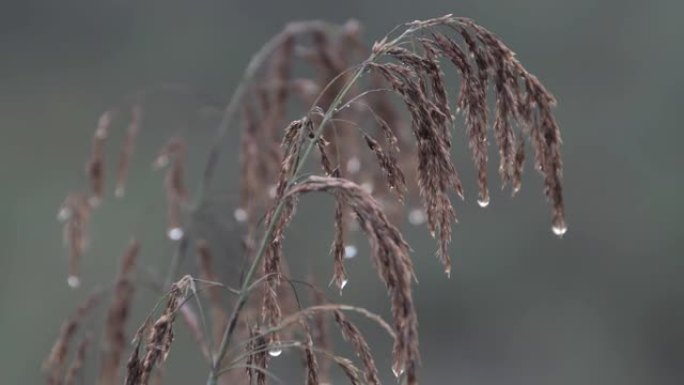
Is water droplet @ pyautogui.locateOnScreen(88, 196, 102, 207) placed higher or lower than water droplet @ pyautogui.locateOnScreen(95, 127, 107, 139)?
lower

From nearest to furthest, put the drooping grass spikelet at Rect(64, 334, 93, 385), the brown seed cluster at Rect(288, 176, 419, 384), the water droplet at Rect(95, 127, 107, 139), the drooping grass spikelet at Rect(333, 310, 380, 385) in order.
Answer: the brown seed cluster at Rect(288, 176, 419, 384) → the drooping grass spikelet at Rect(333, 310, 380, 385) → the drooping grass spikelet at Rect(64, 334, 93, 385) → the water droplet at Rect(95, 127, 107, 139)

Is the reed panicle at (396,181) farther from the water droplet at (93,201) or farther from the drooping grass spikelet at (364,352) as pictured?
the water droplet at (93,201)

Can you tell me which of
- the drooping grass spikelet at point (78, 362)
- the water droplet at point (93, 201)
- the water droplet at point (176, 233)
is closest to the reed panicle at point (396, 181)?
the drooping grass spikelet at point (78, 362)

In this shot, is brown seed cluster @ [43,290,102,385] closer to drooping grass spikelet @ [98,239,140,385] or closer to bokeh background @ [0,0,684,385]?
drooping grass spikelet @ [98,239,140,385]

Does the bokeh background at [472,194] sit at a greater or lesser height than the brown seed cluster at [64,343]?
greater

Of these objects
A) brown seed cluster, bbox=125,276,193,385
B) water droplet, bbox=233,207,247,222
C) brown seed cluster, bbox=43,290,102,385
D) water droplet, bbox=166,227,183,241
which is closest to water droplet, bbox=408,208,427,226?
water droplet, bbox=233,207,247,222

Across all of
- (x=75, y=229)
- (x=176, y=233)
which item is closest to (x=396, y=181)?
(x=176, y=233)

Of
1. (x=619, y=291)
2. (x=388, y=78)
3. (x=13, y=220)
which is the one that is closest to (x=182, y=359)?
(x=13, y=220)

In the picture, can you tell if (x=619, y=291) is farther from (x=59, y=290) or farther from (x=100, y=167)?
(x=100, y=167)
